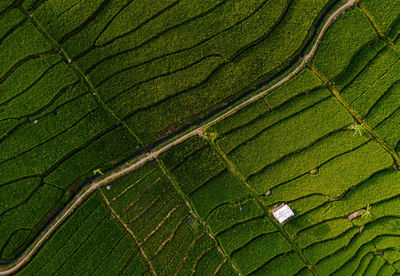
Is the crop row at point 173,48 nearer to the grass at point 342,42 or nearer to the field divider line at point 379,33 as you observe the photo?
the grass at point 342,42

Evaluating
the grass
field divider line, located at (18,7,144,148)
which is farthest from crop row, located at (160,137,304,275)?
the grass

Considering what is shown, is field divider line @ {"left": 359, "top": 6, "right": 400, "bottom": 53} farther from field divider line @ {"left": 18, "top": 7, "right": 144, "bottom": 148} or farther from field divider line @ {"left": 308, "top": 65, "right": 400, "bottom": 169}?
field divider line @ {"left": 18, "top": 7, "right": 144, "bottom": 148}

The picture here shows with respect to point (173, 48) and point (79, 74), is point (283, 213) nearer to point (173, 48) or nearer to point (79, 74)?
point (173, 48)

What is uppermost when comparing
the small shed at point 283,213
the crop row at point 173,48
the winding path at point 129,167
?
the crop row at point 173,48

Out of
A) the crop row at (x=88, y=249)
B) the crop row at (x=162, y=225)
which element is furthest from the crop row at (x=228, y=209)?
the crop row at (x=88, y=249)

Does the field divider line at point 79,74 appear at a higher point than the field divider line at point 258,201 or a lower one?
higher

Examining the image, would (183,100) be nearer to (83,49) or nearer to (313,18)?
(83,49)
